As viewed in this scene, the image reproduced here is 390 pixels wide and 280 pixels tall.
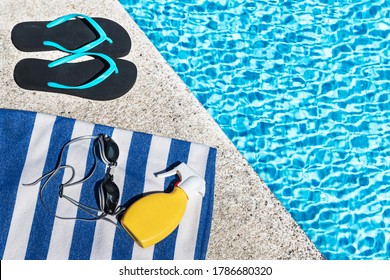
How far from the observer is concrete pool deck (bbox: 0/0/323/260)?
2107 mm

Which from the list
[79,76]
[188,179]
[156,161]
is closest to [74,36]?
[79,76]

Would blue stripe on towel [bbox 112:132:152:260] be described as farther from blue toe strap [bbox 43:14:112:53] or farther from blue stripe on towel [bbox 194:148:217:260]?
blue toe strap [bbox 43:14:112:53]

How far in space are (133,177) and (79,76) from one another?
50 cm

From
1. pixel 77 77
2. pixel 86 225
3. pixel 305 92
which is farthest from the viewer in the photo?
pixel 305 92

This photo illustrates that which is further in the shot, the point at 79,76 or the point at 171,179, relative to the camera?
the point at 79,76

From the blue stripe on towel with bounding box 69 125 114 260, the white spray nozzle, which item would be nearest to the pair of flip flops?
the blue stripe on towel with bounding box 69 125 114 260

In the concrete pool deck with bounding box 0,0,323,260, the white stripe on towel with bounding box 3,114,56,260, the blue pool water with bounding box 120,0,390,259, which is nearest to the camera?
the white stripe on towel with bounding box 3,114,56,260

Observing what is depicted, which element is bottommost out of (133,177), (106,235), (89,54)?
(106,235)

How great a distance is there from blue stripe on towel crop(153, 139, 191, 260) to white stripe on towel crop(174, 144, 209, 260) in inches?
0.6

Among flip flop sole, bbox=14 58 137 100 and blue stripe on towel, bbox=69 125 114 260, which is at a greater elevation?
flip flop sole, bbox=14 58 137 100

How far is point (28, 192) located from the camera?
1.93 meters

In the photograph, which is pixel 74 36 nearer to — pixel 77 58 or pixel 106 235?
pixel 77 58

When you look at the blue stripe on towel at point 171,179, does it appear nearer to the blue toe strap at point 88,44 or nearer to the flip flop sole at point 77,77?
the flip flop sole at point 77,77

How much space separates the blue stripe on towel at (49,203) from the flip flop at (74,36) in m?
0.38
